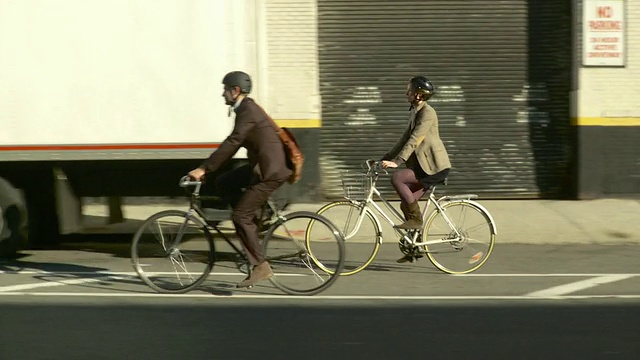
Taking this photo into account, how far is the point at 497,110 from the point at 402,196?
6236mm

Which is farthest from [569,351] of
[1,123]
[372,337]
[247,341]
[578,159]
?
[578,159]

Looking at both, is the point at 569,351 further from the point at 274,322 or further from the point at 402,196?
the point at 402,196

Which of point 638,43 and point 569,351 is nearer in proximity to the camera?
point 569,351

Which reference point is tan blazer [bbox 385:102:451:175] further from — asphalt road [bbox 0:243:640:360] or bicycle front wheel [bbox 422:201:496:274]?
asphalt road [bbox 0:243:640:360]

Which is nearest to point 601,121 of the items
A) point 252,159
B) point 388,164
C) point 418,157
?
point 418,157

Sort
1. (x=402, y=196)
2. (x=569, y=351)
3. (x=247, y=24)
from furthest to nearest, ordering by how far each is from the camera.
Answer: (x=247, y=24) < (x=402, y=196) < (x=569, y=351)

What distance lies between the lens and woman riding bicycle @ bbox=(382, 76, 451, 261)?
970 centimetres

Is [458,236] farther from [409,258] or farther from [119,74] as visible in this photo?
[119,74]

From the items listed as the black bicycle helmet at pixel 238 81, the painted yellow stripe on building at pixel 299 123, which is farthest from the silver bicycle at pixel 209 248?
the painted yellow stripe on building at pixel 299 123

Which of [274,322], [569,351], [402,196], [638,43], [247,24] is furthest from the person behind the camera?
[638,43]

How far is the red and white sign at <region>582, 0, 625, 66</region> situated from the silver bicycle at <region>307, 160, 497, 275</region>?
6.08m

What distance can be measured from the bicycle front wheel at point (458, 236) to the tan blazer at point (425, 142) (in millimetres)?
382

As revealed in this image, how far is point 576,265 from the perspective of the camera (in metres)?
10.7

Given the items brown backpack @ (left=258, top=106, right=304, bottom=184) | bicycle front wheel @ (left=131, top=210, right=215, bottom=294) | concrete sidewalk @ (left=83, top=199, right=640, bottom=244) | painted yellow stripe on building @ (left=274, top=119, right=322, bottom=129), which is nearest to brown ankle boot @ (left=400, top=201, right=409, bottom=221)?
concrete sidewalk @ (left=83, top=199, right=640, bottom=244)
